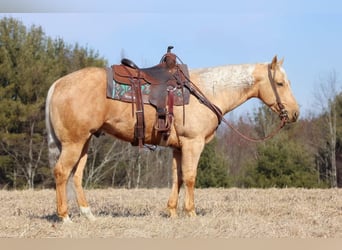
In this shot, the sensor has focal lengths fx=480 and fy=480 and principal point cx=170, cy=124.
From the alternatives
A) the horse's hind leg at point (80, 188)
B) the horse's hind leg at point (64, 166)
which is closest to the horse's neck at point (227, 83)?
the horse's hind leg at point (80, 188)

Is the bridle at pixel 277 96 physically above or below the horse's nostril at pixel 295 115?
above

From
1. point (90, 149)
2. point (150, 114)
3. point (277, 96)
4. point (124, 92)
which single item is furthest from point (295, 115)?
point (90, 149)

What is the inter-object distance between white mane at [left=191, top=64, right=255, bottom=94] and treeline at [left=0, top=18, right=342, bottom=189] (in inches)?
511

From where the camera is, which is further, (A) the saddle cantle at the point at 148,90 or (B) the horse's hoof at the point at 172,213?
(B) the horse's hoof at the point at 172,213

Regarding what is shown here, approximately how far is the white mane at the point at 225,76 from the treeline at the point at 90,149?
12978 mm

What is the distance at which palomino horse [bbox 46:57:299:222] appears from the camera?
617cm

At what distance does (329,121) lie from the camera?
91.8ft

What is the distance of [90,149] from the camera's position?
2448cm

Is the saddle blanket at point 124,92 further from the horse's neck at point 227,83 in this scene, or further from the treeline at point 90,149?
the treeline at point 90,149

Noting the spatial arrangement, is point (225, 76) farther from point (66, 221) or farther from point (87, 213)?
point (66, 221)

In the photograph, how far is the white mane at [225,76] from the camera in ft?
23.3

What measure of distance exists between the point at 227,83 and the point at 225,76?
4.3 inches

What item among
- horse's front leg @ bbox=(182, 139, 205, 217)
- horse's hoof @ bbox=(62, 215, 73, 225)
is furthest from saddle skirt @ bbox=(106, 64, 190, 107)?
horse's hoof @ bbox=(62, 215, 73, 225)

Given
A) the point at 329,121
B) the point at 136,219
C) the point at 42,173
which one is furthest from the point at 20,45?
the point at 136,219
